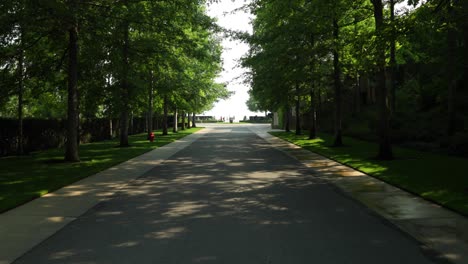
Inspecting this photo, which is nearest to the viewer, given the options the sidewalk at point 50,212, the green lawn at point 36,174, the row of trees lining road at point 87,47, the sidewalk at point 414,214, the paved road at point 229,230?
the paved road at point 229,230

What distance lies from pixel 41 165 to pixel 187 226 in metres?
10.4

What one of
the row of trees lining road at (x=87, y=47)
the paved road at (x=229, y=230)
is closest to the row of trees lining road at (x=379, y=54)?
the row of trees lining road at (x=87, y=47)

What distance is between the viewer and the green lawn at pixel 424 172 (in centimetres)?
881

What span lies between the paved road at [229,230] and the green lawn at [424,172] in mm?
1863

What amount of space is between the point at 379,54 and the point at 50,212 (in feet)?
36.7

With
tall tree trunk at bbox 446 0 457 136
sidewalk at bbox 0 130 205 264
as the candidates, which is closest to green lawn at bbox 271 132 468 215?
tall tree trunk at bbox 446 0 457 136

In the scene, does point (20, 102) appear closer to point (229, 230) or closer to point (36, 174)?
point (36, 174)

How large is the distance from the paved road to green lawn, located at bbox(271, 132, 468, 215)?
1863 mm

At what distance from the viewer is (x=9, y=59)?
16.5 metres

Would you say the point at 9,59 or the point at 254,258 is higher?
the point at 9,59

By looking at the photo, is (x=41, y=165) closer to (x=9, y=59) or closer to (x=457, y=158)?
(x=9, y=59)

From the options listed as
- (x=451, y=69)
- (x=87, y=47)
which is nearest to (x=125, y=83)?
(x=87, y=47)

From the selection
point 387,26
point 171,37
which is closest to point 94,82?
point 171,37

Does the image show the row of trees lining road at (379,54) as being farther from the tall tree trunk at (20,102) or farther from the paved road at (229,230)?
the tall tree trunk at (20,102)
